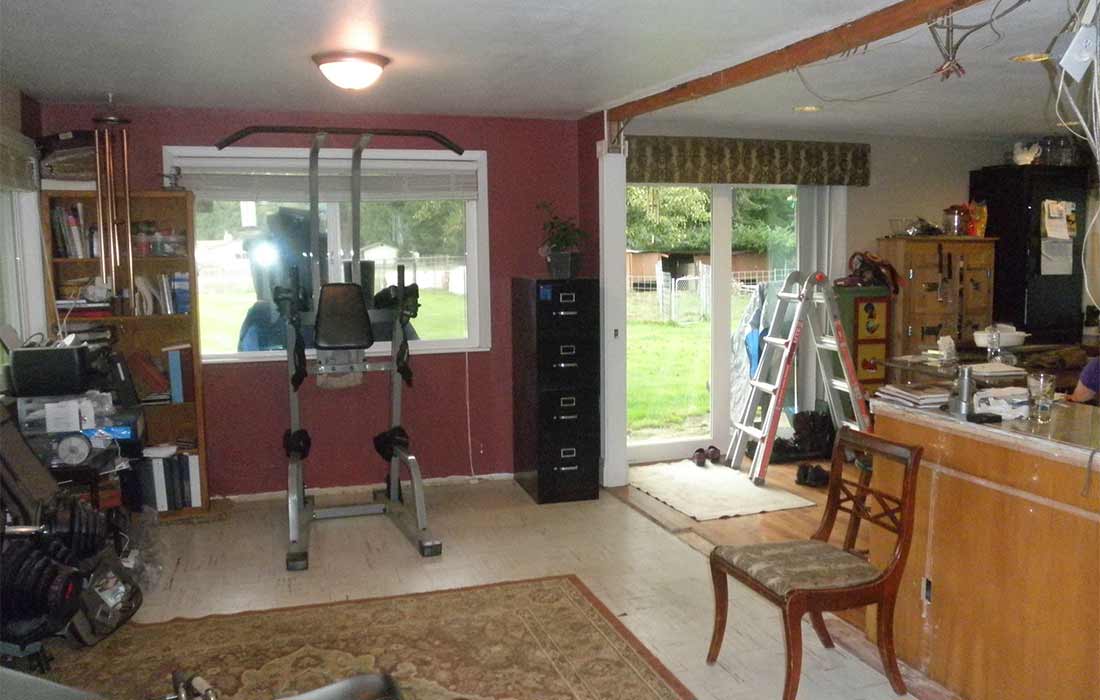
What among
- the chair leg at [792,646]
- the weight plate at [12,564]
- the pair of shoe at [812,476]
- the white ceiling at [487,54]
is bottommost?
the pair of shoe at [812,476]

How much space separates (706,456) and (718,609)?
282cm

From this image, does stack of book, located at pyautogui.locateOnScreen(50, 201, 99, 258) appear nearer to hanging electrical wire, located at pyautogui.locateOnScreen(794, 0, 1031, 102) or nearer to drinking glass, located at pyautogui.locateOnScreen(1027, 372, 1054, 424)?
hanging electrical wire, located at pyautogui.locateOnScreen(794, 0, 1031, 102)

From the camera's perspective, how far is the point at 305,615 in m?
3.33

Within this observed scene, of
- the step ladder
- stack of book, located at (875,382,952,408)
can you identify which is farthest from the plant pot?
stack of book, located at (875,382,952,408)

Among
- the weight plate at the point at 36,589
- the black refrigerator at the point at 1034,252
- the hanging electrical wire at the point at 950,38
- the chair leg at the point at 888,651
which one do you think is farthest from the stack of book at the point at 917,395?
the black refrigerator at the point at 1034,252

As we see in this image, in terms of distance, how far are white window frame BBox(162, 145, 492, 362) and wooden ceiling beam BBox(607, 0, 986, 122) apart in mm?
1268

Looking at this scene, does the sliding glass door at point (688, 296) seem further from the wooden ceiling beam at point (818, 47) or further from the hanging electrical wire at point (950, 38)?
the hanging electrical wire at point (950, 38)

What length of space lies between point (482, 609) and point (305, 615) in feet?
2.24

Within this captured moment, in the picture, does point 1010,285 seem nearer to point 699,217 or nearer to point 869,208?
point 869,208

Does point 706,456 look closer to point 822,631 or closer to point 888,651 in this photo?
point 822,631

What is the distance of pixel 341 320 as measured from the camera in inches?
163

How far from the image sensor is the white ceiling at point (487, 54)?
9.29 feet

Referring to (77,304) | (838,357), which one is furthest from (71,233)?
(838,357)

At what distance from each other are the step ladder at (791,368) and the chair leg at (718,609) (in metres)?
2.31
